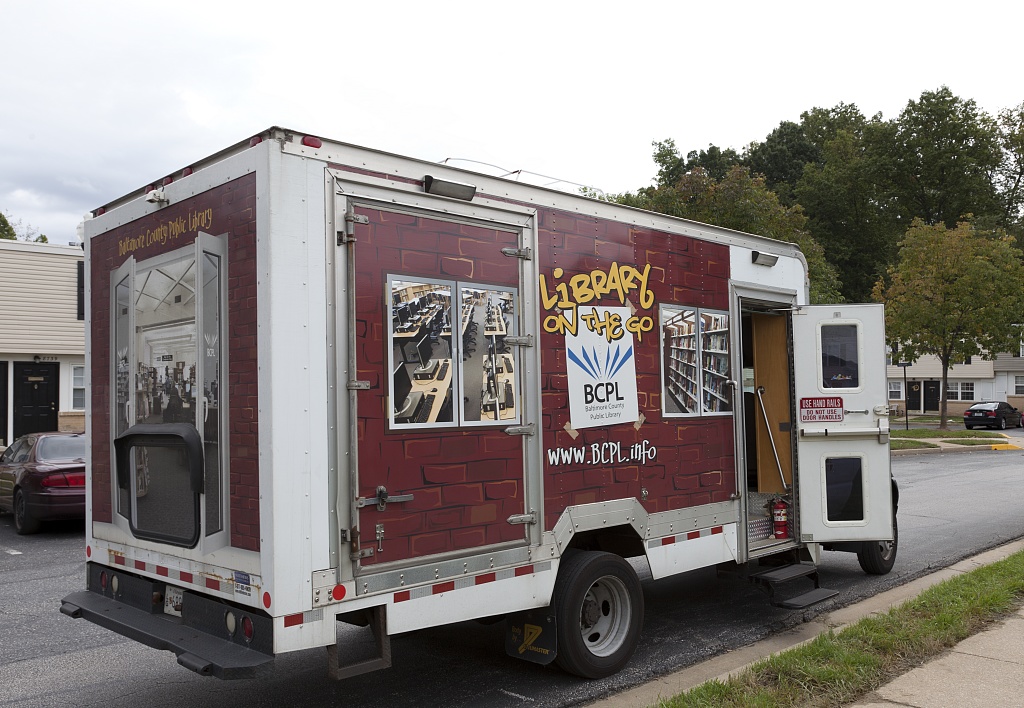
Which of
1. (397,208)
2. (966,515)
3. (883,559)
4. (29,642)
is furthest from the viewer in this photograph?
(966,515)

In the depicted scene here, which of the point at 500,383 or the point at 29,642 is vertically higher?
the point at 500,383

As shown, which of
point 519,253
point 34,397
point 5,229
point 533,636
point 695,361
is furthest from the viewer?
point 5,229

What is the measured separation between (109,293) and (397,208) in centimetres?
214

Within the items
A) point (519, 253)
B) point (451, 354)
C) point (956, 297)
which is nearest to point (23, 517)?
point (451, 354)

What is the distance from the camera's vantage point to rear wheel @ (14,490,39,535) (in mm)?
11367

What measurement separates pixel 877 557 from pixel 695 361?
3.39 meters

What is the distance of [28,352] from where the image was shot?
20.3 metres

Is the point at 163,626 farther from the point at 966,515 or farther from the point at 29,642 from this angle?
the point at 966,515

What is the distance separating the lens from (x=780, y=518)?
7566 millimetres

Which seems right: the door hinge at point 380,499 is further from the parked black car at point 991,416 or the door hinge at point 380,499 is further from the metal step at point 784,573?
the parked black car at point 991,416

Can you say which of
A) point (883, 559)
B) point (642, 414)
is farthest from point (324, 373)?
point (883, 559)

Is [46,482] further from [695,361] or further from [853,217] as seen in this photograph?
[853,217]

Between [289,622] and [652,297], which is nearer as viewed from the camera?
[289,622]

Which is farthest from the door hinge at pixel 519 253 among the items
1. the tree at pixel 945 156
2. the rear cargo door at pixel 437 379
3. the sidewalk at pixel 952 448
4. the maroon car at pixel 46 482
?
the tree at pixel 945 156
